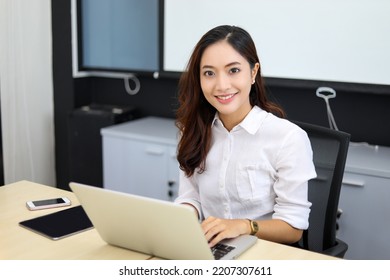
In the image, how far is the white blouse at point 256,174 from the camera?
5.40ft

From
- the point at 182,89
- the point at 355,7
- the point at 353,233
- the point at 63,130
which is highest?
the point at 355,7

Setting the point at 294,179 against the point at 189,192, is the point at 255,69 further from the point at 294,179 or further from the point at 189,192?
the point at 189,192

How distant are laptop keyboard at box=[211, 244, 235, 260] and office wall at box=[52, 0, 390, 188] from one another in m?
1.61

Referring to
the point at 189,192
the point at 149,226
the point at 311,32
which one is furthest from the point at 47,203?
the point at 311,32

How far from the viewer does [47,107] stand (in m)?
3.72

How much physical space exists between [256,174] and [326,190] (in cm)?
24

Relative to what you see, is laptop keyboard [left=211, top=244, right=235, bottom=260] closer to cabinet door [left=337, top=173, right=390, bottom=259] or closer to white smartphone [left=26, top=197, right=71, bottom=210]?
white smartphone [left=26, top=197, right=71, bottom=210]

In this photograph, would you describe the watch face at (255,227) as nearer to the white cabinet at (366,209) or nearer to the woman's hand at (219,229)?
the woman's hand at (219,229)

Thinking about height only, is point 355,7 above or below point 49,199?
above

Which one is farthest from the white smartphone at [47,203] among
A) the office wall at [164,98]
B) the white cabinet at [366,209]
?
the office wall at [164,98]
